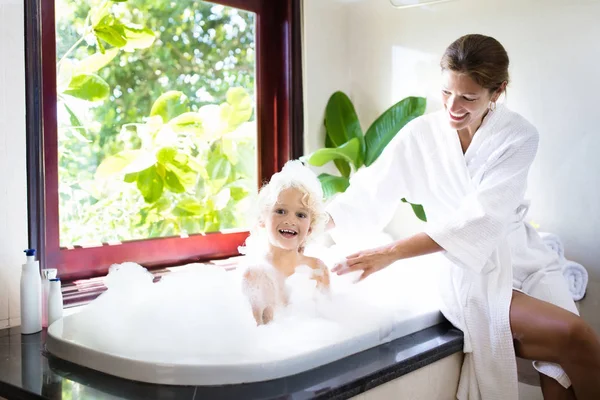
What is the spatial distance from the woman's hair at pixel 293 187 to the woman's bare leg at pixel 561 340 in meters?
0.63

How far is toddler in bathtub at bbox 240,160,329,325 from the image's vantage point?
6.84 ft

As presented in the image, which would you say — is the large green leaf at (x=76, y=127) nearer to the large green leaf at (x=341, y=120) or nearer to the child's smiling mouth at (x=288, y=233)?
the child's smiling mouth at (x=288, y=233)

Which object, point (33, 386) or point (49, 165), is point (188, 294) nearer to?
point (33, 386)

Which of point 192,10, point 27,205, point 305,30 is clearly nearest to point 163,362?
point 27,205

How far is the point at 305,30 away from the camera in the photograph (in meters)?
3.09

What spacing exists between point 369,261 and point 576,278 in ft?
2.91

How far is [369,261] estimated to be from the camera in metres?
2.03

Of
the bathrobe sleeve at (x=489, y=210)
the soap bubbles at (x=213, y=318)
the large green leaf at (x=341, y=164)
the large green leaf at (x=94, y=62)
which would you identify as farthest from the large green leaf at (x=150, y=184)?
the bathrobe sleeve at (x=489, y=210)

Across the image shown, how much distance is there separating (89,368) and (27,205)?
0.63m

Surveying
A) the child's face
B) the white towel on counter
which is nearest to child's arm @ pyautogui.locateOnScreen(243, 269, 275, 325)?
the child's face

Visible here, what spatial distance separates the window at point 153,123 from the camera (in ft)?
7.82

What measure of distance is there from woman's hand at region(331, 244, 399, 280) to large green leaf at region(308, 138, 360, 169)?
91 cm

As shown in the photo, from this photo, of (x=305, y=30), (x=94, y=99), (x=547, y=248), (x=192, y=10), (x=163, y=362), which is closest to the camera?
(x=163, y=362)

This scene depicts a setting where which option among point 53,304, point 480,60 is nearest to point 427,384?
point 480,60
